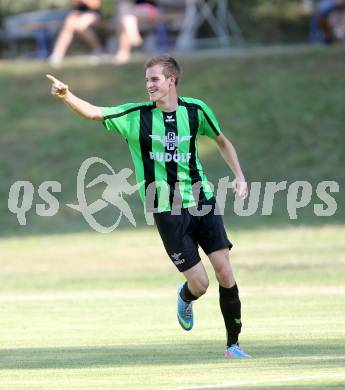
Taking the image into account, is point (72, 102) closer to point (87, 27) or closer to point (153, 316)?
point (153, 316)

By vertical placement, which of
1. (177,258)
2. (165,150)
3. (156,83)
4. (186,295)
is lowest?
(186,295)

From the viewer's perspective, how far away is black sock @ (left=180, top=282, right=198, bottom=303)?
987 cm

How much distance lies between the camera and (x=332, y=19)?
28.9m

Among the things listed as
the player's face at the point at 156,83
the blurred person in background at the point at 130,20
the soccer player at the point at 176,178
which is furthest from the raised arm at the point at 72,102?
the blurred person in background at the point at 130,20

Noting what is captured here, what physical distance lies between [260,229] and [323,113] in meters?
4.69

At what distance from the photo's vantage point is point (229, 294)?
9.37 m

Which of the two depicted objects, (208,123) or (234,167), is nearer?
(234,167)

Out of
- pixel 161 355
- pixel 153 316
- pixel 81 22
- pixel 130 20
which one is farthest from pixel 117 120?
pixel 81 22

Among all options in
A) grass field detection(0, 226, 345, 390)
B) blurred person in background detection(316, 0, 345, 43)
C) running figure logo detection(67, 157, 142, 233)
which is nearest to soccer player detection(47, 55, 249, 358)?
grass field detection(0, 226, 345, 390)

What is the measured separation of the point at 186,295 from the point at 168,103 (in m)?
1.58

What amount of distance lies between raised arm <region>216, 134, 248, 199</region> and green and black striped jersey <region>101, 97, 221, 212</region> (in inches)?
6.3

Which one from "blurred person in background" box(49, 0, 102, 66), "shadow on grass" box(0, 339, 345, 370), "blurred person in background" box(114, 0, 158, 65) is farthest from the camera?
"blurred person in background" box(49, 0, 102, 66)

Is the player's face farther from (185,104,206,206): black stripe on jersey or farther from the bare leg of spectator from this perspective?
the bare leg of spectator

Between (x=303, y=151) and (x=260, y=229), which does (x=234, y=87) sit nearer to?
(x=303, y=151)
